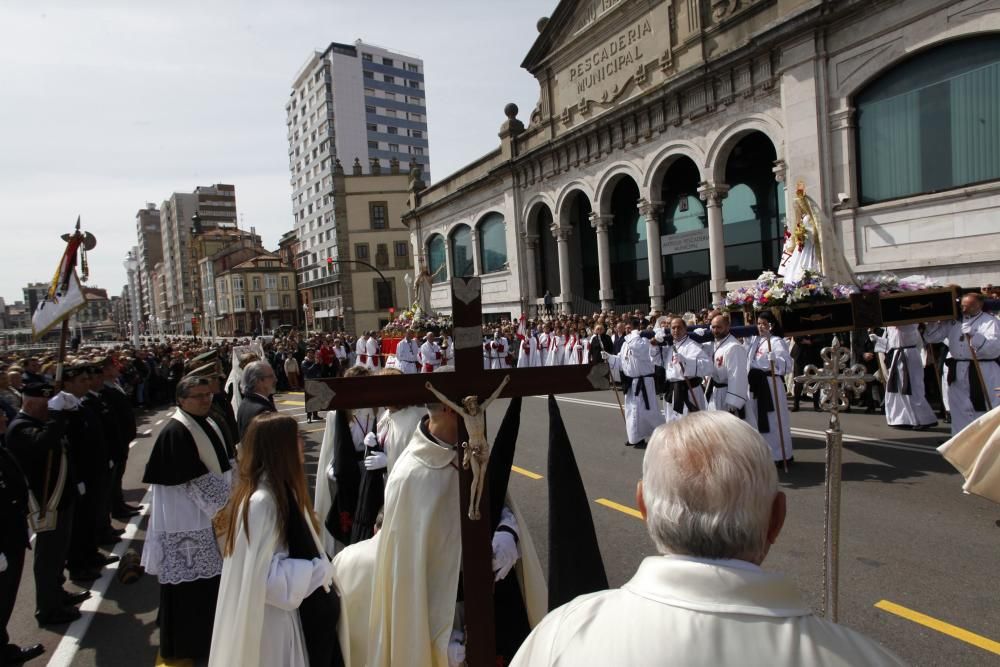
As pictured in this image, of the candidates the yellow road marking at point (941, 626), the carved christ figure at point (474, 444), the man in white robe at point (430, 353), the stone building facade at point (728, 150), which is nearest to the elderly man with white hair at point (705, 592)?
the carved christ figure at point (474, 444)

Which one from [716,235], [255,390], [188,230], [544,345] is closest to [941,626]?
[255,390]

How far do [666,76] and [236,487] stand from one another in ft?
72.0

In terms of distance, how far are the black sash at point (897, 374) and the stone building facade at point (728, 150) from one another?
5.12 meters

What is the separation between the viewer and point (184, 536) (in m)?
3.95

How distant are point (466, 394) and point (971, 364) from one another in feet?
30.1

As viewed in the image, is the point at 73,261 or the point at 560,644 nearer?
the point at 560,644

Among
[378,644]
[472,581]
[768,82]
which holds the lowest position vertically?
[378,644]

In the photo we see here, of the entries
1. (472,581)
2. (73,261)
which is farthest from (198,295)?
(472,581)

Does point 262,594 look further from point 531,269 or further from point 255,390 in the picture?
point 531,269

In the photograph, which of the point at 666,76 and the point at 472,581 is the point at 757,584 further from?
the point at 666,76

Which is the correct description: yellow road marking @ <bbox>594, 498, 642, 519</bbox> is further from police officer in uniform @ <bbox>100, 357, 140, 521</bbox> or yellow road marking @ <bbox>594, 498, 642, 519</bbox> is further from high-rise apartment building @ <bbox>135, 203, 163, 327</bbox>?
high-rise apartment building @ <bbox>135, 203, 163, 327</bbox>

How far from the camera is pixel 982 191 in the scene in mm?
13125

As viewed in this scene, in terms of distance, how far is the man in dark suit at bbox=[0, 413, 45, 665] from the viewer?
409 cm

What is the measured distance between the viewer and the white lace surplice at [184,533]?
12.9ft
